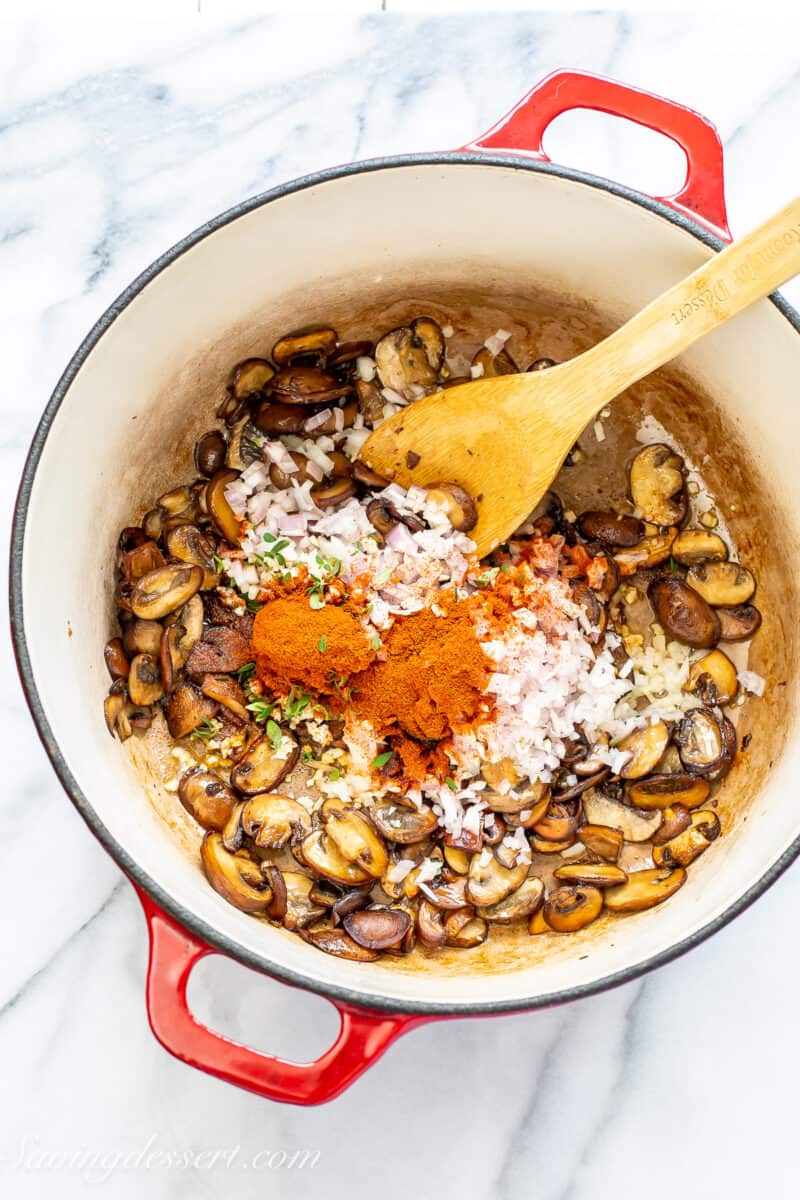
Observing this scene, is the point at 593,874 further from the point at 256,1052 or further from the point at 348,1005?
the point at 256,1052

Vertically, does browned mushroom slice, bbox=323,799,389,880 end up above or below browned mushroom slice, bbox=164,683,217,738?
below

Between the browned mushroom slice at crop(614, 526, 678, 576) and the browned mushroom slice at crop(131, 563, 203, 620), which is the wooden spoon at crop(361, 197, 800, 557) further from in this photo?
the browned mushroom slice at crop(131, 563, 203, 620)

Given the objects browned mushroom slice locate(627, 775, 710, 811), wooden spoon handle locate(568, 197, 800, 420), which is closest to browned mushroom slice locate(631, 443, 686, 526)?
wooden spoon handle locate(568, 197, 800, 420)

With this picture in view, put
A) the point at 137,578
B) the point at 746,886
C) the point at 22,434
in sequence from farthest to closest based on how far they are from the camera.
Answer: the point at 22,434 → the point at 137,578 → the point at 746,886

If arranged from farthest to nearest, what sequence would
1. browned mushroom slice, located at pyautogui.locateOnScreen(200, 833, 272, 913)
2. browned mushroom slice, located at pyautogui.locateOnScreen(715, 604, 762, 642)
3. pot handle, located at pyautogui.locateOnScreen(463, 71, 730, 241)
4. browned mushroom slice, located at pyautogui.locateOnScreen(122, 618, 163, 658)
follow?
browned mushroom slice, located at pyautogui.locateOnScreen(715, 604, 762, 642) < browned mushroom slice, located at pyautogui.locateOnScreen(122, 618, 163, 658) < browned mushroom slice, located at pyautogui.locateOnScreen(200, 833, 272, 913) < pot handle, located at pyautogui.locateOnScreen(463, 71, 730, 241)

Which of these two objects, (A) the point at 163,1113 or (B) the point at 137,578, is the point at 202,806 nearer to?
(B) the point at 137,578

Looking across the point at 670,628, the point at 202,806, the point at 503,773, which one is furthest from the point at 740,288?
the point at 202,806
